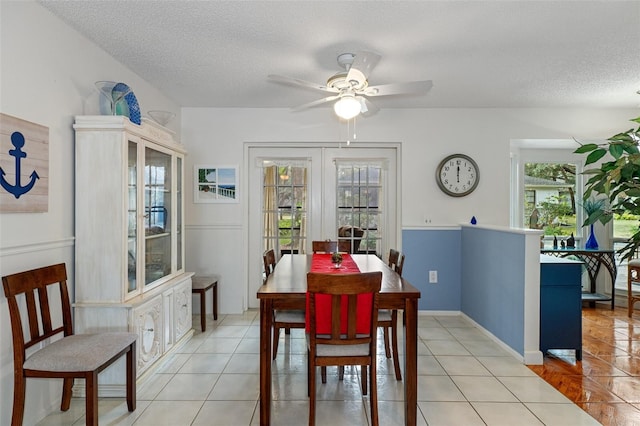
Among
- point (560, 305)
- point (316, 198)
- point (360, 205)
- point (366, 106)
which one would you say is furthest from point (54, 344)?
point (560, 305)

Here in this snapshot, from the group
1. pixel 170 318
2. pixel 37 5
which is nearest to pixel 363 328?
pixel 170 318

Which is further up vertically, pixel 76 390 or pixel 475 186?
pixel 475 186

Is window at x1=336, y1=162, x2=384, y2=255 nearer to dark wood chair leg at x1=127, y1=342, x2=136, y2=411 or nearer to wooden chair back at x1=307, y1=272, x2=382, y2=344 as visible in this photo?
wooden chair back at x1=307, y1=272, x2=382, y2=344

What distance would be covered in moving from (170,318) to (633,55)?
13.8 feet

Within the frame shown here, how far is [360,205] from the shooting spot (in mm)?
4426

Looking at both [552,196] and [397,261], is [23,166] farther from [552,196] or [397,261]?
[552,196]

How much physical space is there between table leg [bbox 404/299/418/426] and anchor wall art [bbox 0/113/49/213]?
2.19m

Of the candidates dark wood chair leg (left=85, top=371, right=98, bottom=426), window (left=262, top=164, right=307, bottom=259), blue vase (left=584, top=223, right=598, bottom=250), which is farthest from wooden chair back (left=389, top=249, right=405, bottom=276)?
blue vase (left=584, top=223, right=598, bottom=250)

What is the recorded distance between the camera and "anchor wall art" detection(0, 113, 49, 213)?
1.89 meters

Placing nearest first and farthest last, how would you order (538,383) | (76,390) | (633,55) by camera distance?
(76,390) → (538,383) → (633,55)

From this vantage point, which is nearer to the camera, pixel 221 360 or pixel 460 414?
pixel 460 414

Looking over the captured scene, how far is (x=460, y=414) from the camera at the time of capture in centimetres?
222

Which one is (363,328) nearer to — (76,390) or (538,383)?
(538,383)

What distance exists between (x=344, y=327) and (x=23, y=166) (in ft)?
6.51
